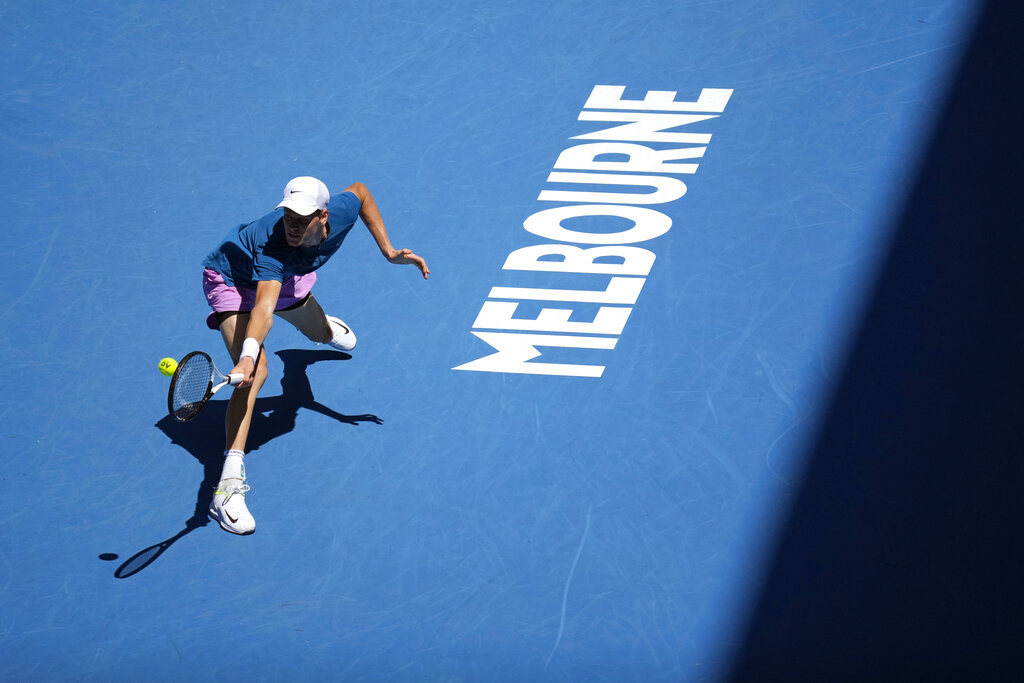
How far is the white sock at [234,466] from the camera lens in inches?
201

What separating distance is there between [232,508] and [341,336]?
134cm

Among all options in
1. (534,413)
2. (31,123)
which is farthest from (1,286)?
(534,413)

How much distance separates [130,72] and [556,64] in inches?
140

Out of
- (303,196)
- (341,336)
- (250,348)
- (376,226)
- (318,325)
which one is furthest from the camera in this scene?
(341,336)

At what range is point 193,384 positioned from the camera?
15.8 ft

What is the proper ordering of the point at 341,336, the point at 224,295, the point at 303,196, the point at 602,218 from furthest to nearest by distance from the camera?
the point at 602,218 → the point at 341,336 → the point at 224,295 → the point at 303,196

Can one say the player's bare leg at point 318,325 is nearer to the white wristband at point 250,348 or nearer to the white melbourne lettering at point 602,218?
the white melbourne lettering at point 602,218

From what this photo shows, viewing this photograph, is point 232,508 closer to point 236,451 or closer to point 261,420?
point 236,451

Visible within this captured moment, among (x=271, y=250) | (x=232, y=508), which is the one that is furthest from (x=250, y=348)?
(x=232, y=508)

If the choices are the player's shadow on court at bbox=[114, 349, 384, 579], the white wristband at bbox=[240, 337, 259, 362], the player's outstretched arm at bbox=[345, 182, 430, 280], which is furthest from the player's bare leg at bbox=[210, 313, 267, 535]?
the player's outstretched arm at bbox=[345, 182, 430, 280]

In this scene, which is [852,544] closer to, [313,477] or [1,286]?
[313,477]

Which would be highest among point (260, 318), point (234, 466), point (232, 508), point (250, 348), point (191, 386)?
point (260, 318)

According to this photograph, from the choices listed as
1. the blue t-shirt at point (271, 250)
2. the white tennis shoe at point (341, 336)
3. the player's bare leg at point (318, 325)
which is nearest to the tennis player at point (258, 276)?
the blue t-shirt at point (271, 250)

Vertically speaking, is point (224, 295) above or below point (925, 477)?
below
